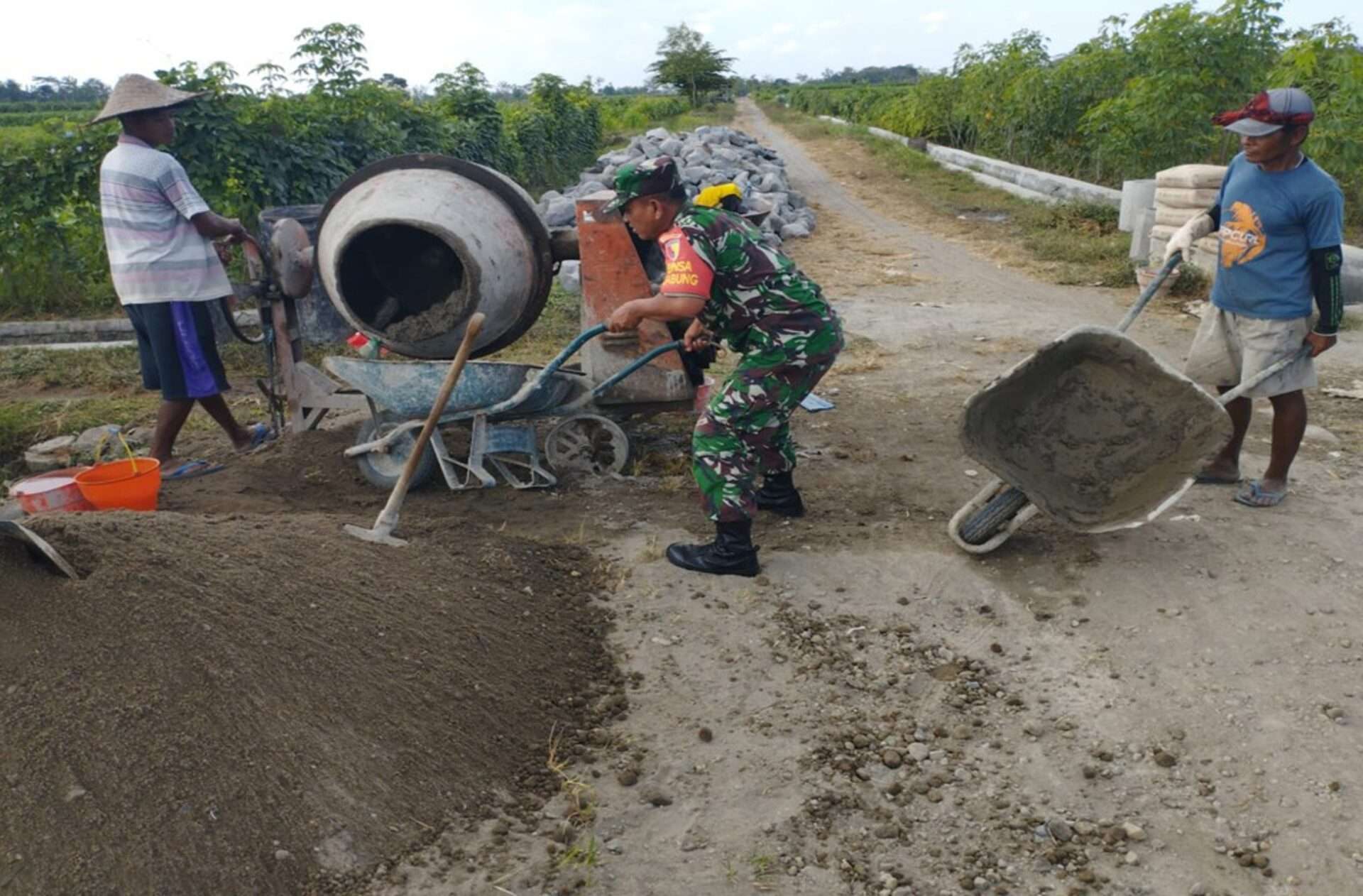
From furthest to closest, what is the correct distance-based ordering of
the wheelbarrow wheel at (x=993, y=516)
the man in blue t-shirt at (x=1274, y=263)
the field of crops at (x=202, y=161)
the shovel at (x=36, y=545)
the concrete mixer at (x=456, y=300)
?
the field of crops at (x=202, y=161) → the concrete mixer at (x=456, y=300) → the wheelbarrow wheel at (x=993, y=516) → the man in blue t-shirt at (x=1274, y=263) → the shovel at (x=36, y=545)

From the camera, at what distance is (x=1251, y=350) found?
3.96 m

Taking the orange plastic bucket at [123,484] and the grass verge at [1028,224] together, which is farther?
the grass verge at [1028,224]

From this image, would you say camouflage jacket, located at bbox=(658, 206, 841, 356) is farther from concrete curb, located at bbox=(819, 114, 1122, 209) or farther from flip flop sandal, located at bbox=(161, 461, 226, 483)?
concrete curb, located at bbox=(819, 114, 1122, 209)

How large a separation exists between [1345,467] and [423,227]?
4.16m

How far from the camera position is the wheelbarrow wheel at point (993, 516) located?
3.80 metres

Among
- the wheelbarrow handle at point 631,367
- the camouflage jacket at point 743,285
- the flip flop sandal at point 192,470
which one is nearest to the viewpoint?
the camouflage jacket at point 743,285

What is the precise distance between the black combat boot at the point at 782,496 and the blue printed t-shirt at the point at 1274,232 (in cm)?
183

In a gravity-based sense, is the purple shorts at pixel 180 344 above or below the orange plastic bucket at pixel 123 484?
above

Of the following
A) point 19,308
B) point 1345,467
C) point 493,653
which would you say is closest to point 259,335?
point 19,308

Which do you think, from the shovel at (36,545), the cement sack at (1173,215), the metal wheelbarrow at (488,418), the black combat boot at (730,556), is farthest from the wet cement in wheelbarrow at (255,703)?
the cement sack at (1173,215)

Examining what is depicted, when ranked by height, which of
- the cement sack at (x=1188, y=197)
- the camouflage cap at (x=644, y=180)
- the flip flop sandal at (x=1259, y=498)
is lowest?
the flip flop sandal at (x=1259, y=498)

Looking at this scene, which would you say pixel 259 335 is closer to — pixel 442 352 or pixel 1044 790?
pixel 442 352

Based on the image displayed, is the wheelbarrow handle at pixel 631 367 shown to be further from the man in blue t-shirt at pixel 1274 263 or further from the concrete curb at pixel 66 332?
the concrete curb at pixel 66 332

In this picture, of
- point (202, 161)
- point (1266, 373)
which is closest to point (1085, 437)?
point (1266, 373)
